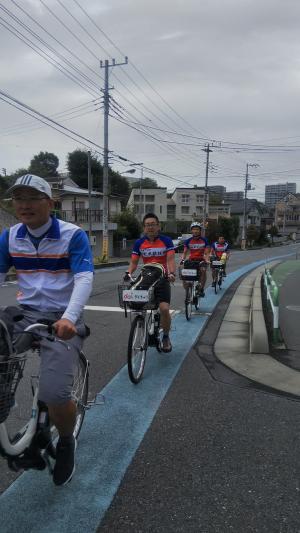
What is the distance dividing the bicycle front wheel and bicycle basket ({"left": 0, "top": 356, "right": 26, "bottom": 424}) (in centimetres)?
233

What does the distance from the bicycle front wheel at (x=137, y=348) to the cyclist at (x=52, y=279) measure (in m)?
1.84

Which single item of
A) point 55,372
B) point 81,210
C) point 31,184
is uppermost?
point 81,210

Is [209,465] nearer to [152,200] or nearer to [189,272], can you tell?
[189,272]

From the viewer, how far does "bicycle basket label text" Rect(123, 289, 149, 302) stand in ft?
15.1

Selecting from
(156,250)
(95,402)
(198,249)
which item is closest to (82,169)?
(198,249)

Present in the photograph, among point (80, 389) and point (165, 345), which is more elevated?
point (80, 389)

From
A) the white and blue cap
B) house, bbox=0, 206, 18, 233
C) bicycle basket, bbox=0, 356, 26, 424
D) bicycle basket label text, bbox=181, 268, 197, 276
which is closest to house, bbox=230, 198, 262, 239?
house, bbox=0, 206, 18, 233

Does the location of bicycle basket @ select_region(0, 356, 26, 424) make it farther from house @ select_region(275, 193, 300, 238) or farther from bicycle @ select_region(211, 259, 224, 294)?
house @ select_region(275, 193, 300, 238)

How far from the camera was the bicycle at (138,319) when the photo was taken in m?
4.45

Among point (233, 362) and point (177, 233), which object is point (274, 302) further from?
point (177, 233)

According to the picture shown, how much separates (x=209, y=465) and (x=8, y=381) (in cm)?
170

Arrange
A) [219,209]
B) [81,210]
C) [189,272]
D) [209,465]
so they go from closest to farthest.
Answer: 1. [209,465]
2. [189,272]
3. [81,210]
4. [219,209]

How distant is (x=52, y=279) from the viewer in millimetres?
2559

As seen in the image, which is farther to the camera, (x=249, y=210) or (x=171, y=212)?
(x=249, y=210)
